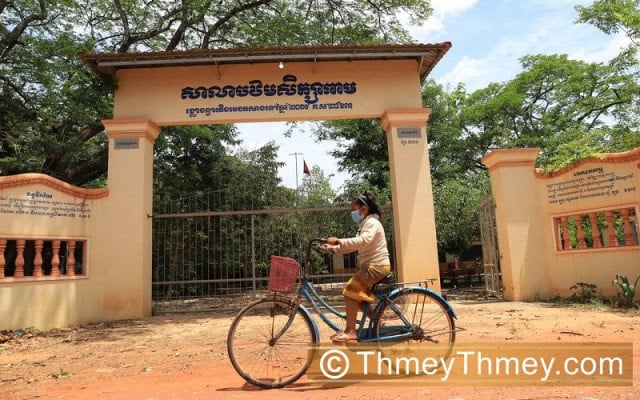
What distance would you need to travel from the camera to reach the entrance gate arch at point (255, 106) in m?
7.96

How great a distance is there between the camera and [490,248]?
953 cm

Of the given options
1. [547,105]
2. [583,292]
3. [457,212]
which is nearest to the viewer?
[583,292]

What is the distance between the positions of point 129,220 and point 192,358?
3.98 metres

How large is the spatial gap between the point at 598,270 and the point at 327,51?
242 inches

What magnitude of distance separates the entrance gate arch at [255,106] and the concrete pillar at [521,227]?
4.92ft

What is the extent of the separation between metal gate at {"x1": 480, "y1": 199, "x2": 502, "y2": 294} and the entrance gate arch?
1982 mm

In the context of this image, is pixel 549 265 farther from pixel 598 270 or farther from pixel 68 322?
pixel 68 322

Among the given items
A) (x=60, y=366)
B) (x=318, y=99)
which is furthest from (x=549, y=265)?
(x=60, y=366)

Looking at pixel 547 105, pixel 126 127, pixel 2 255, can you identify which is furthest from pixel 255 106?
pixel 547 105

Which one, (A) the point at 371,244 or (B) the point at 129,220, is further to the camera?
(B) the point at 129,220

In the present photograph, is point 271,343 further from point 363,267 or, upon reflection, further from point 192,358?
point 192,358

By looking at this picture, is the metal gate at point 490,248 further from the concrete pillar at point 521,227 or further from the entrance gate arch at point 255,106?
the entrance gate arch at point 255,106

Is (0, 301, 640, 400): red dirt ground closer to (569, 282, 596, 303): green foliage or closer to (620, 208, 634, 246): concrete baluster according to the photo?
(569, 282, 596, 303): green foliage

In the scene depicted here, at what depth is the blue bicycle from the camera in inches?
140
